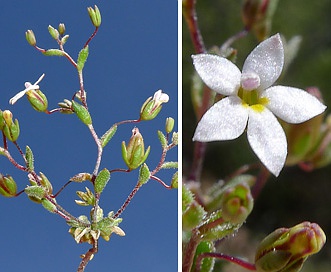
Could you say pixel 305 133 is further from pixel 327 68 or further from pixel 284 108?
pixel 327 68

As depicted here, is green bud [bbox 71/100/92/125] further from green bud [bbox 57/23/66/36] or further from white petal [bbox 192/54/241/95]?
white petal [bbox 192/54/241/95]

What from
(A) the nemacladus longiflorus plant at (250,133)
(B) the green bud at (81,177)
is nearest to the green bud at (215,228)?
(A) the nemacladus longiflorus plant at (250,133)

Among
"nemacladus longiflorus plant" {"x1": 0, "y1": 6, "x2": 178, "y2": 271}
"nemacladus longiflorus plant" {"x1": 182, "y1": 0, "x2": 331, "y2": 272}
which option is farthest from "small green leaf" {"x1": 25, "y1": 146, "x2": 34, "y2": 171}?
"nemacladus longiflorus plant" {"x1": 182, "y1": 0, "x2": 331, "y2": 272}

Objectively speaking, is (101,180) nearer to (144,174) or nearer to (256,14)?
(144,174)

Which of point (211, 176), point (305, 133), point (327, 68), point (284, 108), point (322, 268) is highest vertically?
point (284, 108)

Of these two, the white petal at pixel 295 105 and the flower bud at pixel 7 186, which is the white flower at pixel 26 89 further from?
the white petal at pixel 295 105

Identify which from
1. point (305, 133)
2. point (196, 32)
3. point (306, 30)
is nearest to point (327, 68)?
point (306, 30)

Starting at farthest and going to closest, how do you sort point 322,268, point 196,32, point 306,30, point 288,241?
point 306,30, point 322,268, point 196,32, point 288,241
